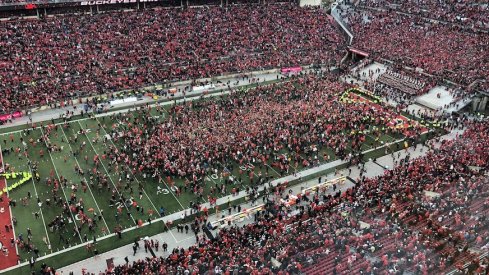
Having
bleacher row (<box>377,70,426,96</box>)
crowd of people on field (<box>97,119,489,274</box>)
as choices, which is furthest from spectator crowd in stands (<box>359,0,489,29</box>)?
crowd of people on field (<box>97,119,489,274</box>)

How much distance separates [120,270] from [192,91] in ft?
88.0

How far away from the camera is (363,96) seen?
45719mm

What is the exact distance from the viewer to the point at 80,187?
2852 centimetres

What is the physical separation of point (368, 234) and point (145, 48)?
36.7 metres

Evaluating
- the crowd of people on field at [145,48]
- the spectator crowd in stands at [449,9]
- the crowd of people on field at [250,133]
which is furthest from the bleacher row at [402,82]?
the spectator crowd in stands at [449,9]

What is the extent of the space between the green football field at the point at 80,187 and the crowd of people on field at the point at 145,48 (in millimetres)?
7576

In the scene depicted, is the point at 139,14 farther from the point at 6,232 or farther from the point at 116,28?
the point at 6,232

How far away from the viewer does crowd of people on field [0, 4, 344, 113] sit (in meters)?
42.5

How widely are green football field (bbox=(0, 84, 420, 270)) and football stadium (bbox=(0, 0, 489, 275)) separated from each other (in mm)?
124

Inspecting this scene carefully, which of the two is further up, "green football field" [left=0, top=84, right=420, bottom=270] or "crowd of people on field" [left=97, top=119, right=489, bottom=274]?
"green football field" [left=0, top=84, right=420, bottom=270]

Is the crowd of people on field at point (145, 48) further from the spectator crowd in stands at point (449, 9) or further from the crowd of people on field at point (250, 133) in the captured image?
the spectator crowd in stands at point (449, 9)

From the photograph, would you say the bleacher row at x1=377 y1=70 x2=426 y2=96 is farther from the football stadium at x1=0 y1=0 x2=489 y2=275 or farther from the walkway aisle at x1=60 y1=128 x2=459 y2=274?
the walkway aisle at x1=60 y1=128 x2=459 y2=274

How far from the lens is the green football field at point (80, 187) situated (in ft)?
81.6

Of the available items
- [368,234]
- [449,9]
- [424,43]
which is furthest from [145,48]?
[449,9]
